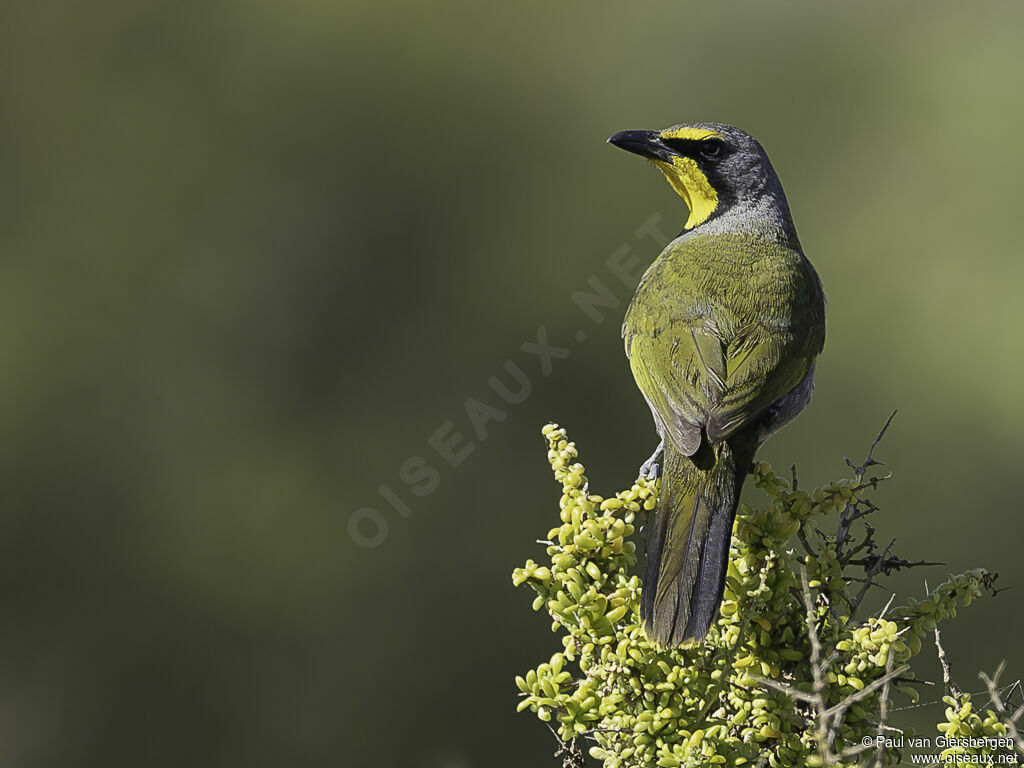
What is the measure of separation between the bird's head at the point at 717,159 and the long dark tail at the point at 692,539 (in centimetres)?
119

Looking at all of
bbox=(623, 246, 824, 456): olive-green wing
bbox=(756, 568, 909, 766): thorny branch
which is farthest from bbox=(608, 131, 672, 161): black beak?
bbox=(756, 568, 909, 766): thorny branch

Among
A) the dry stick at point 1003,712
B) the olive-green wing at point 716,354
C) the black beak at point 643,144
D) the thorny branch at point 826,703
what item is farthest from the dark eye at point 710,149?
the dry stick at point 1003,712

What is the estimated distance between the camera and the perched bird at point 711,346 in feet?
8.02

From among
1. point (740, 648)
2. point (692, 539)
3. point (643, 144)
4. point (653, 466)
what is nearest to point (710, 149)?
point (643, 144)

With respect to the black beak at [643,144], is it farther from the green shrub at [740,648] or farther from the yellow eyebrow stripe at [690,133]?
the green shrub at [740,648]

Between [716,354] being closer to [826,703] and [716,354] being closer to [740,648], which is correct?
[740,648]

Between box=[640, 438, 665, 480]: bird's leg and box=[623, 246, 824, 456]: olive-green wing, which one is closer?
box=[623, 246, 824, 456]: olive-green wing

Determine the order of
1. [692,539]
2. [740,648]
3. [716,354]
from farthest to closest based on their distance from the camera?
[716,354] → [692,539] → [740,648]

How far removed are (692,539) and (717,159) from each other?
175cm

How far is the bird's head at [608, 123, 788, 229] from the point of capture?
3.78 meters

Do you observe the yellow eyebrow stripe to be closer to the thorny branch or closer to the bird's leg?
the bird's leg

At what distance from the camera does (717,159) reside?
382cm

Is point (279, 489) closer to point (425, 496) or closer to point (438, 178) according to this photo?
point (425, 496)

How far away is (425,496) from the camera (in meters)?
7.81
